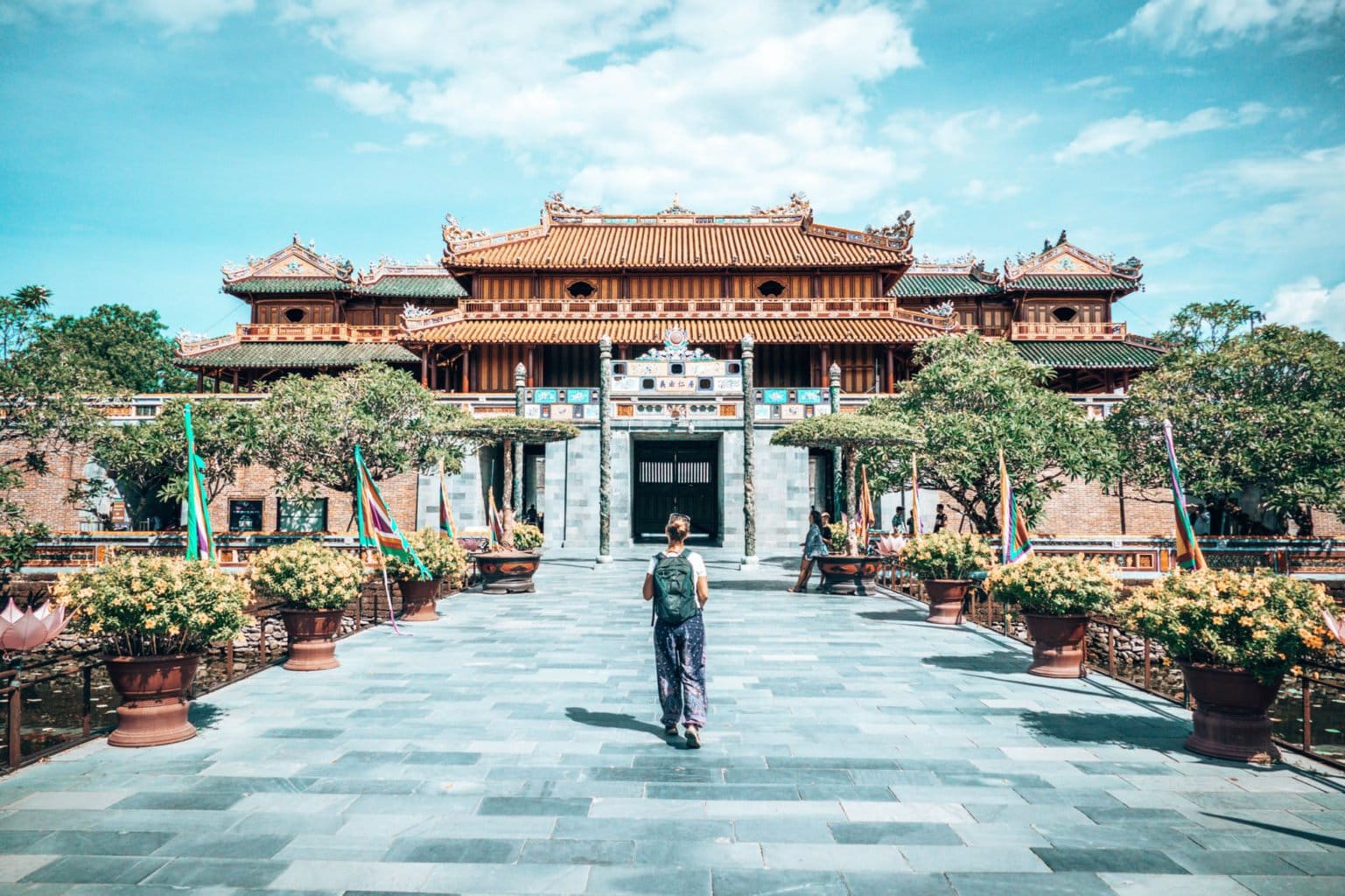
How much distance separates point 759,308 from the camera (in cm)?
3269

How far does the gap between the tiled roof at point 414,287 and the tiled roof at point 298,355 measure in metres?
3.94

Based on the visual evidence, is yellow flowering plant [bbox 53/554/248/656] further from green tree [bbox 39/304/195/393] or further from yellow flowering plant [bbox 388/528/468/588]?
green tree [bbox 39/304/195/393]

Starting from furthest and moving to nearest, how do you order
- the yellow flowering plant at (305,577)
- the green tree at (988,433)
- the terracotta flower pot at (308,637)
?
1. the green tree at (988,433)
2. the terracotta flower pot at (308,637)
3. the yellow flowering plant at (305,577)

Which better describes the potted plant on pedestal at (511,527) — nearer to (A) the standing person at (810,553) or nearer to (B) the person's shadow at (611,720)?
(A) the standing person at (810,553)

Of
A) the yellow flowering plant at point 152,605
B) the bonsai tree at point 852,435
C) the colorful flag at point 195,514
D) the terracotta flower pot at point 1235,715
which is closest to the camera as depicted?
the terracotta flower pot at point 1235,715

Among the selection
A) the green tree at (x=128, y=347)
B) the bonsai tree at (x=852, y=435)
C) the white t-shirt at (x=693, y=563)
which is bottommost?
the white t-shirt at (x=693, y=563)

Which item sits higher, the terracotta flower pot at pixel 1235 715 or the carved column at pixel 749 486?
the carved column at pixel 749 486

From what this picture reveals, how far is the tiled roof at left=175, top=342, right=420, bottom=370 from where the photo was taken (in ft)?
111

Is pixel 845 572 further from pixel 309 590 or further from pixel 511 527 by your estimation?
pixel 309 590

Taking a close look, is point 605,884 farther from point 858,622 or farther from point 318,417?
point 318,417

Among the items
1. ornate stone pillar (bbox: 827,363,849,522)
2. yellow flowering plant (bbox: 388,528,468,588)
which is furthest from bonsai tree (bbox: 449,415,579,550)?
ornate stone pillar (bbox: 827,363,849,522)

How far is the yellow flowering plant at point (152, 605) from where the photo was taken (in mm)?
6555

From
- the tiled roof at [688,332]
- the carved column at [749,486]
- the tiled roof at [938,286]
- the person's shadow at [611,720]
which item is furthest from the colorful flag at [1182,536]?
the tiled roof at [938,286]

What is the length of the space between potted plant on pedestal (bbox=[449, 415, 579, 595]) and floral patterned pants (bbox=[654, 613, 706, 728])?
1008cm
